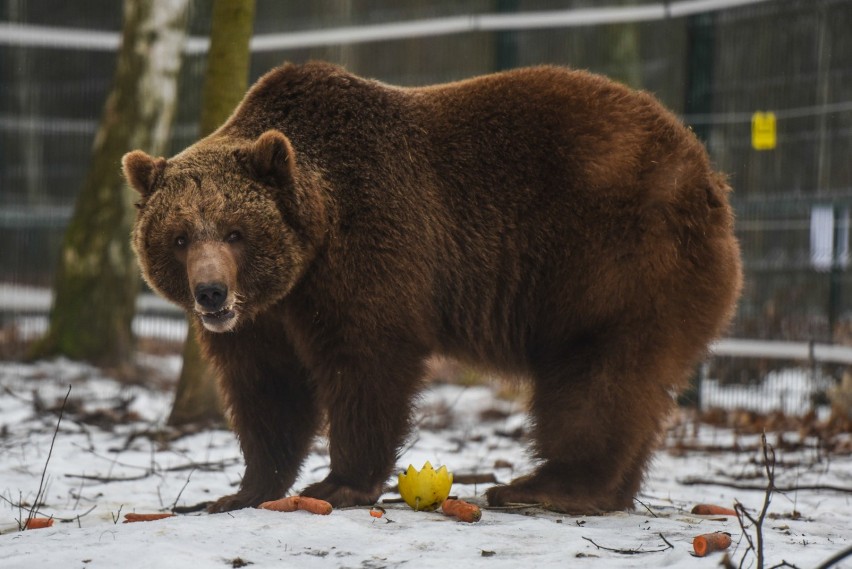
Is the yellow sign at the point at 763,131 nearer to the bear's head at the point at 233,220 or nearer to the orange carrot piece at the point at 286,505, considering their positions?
the bear's head at the point at 233,220

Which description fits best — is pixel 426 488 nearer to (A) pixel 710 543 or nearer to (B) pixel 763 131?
(A) pixel 710 543

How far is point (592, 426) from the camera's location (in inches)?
187

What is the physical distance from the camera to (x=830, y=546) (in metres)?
3.74

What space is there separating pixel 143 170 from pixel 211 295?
0.78 meters

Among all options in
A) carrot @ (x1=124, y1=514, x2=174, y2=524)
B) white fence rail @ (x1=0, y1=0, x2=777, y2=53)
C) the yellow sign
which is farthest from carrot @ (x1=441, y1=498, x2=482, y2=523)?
white fence rail @ (x1=0, y1=0, x2=777, y2=53)

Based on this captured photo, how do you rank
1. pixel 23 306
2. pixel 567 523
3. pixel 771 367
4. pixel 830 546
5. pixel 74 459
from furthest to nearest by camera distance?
pixel 23 306 → pixel 771 367 → pixel 74 459 → pixel 567 523 → pixel 830 546

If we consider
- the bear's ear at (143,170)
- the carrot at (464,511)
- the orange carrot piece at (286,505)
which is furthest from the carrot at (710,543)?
the bear's ear at (143,170)

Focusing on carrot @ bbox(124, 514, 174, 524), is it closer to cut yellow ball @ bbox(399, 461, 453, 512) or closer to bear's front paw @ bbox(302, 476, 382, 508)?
bear's front paw @ bbox(302, 476, 382, 508)

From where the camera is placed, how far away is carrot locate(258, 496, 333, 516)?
405cm

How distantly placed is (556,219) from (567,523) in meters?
1.41

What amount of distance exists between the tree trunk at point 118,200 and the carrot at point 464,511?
595cm

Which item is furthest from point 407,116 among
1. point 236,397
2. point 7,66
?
point 7,66

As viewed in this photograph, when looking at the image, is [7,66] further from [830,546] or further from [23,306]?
[830,546]

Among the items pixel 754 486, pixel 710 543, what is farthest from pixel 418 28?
pixel 710 543
